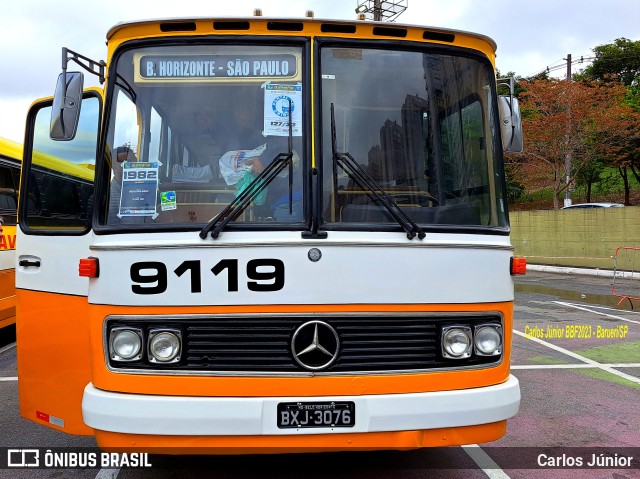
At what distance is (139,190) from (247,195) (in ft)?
2.07

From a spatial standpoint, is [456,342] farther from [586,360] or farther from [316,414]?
[586,360]

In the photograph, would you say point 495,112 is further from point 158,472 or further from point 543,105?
point 543,105

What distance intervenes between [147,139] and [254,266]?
3.31ft

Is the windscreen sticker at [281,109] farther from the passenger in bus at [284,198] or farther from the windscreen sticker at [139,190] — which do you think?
the windscreen sticker at [139,190]

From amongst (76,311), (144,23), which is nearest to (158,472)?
(76,311)

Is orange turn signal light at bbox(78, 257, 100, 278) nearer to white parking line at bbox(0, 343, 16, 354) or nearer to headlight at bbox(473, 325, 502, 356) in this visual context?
headlight at bbox(473, 325, 502, 356)

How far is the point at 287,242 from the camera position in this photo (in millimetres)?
3520

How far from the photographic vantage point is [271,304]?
351cm

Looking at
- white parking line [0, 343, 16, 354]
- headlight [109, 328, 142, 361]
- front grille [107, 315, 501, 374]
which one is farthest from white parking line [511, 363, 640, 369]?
white parking line [0, 343, 16, 354]

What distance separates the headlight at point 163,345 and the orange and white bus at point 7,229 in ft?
20.1

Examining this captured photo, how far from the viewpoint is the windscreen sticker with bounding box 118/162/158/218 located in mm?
3691

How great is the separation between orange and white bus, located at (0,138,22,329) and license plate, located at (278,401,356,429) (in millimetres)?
6637

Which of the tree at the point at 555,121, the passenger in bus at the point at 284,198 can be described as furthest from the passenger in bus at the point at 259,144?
the tree at the point at 555,121

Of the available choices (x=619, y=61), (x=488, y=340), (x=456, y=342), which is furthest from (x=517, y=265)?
(x=619, y=61)
